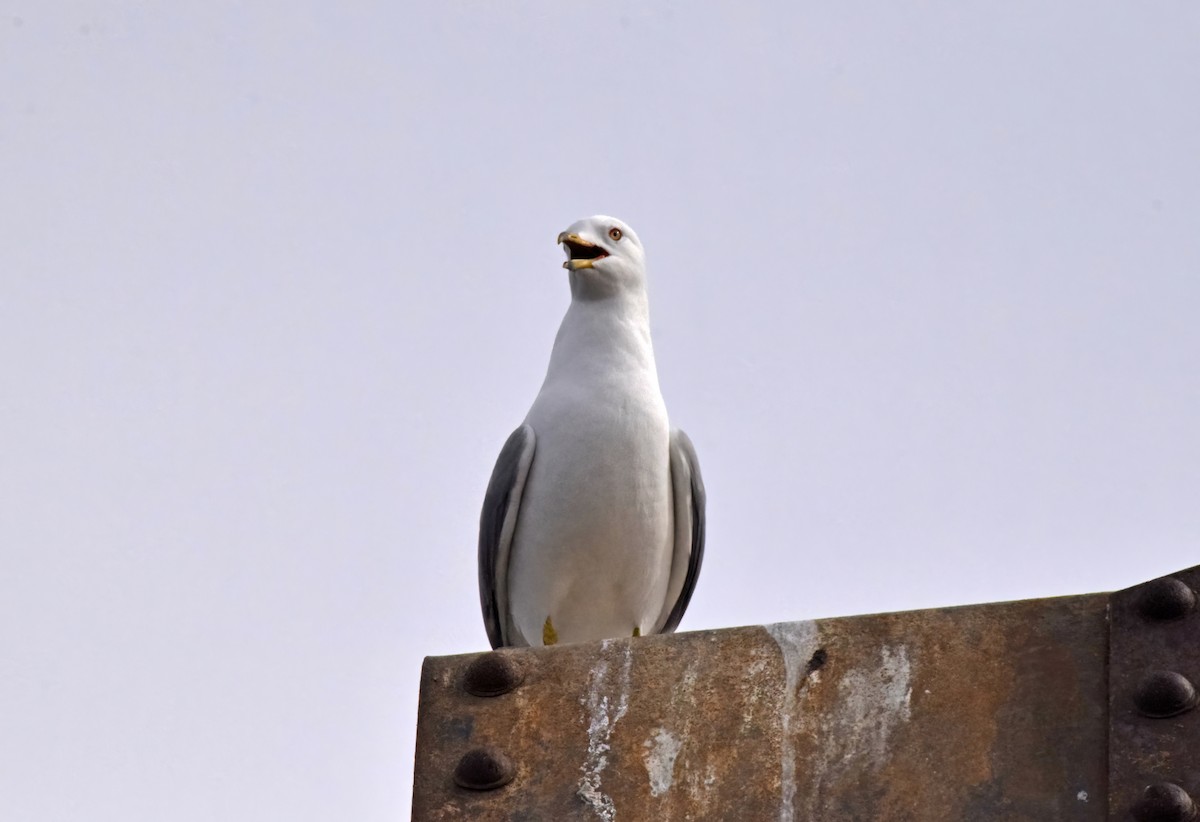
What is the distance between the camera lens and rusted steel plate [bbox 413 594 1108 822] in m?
3.39

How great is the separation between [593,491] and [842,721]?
499 centimetres

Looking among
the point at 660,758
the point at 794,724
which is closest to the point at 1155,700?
the point at 794,724

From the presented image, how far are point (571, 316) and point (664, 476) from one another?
1.01m

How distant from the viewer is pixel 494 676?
154 inches

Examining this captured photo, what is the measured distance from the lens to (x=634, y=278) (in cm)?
929

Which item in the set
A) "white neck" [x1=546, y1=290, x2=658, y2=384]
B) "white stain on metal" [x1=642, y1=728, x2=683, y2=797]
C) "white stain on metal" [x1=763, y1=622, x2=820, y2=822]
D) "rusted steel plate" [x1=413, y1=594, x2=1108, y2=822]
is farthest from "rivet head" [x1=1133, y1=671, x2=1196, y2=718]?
"white neck" [x1=546, y1=290, x2=658, y2=384]

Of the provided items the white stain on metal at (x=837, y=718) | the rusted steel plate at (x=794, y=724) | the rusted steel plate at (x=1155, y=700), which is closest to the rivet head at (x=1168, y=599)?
the rusted steel plate at (x=1155, y=700)

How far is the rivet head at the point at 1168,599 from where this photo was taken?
11.1 feet

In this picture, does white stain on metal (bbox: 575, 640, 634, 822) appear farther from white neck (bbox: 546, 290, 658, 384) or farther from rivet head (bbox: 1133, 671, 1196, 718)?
white neck (bbox: 546, 290, 658, 384)

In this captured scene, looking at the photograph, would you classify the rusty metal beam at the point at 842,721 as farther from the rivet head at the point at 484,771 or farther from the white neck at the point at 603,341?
the white neck at the point at 603,341

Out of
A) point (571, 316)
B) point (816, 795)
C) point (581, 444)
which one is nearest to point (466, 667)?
point (816, 795)

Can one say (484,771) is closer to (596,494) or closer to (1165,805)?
(1165,805)

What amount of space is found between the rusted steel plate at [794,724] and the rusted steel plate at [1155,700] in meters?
0.05

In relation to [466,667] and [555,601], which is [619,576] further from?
[466,667]
